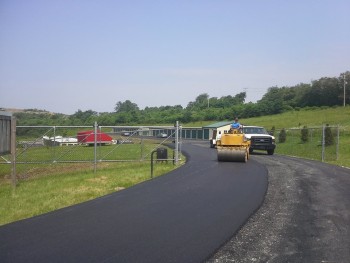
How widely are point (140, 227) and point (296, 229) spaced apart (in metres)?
2.62

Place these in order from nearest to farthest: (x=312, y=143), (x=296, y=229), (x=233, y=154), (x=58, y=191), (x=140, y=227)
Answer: (x=296, y=229), (x=140, y=227), (x=58, y=191), (x=233, y=154), (x=312, y=143)

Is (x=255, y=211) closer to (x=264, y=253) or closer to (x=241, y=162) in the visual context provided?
(x=264, y=253)

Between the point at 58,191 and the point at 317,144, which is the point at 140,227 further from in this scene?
the point at 317,144

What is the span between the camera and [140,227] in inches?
271

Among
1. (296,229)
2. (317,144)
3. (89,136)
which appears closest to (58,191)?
(296,229)

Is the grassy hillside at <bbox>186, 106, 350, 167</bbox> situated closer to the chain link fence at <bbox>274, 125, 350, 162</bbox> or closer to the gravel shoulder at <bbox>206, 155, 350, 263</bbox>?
the chain link fence at <bbox>274, 125, 350, 162</bbox>

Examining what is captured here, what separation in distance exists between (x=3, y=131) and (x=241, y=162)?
10.2 meters

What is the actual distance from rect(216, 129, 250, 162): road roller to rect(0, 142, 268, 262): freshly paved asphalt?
6792 mm

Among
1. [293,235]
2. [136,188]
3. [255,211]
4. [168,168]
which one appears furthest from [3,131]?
[293,235]

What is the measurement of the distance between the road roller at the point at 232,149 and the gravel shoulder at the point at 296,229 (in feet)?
21.4

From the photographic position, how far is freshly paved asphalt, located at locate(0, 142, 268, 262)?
5.52m

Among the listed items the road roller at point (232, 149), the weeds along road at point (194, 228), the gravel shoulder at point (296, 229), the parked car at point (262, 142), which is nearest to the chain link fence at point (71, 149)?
the road roller at point (232, 149)

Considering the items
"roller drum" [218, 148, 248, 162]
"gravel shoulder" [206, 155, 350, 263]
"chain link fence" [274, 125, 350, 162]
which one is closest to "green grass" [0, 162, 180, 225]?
→ "roller drum" [218, 148, 248, 162]

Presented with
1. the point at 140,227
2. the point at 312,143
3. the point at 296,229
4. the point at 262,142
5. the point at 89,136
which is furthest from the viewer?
the point at 312,143
